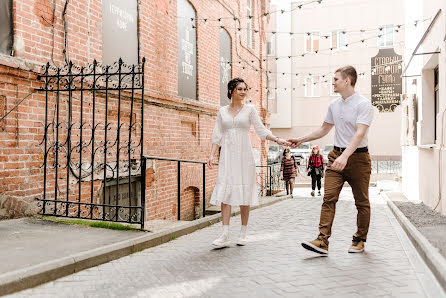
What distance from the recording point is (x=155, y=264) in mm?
4691

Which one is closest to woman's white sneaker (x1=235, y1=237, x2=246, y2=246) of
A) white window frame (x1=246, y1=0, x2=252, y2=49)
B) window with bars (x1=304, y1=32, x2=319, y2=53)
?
white window frame (x1=246, y1=0, x2=252, y2=49)

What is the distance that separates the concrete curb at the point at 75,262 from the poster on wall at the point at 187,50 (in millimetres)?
5267

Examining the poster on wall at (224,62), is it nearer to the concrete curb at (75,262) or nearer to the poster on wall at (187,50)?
the poster on wall at (187,50)

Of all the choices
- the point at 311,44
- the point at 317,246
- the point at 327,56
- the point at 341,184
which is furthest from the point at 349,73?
the point at 311,44

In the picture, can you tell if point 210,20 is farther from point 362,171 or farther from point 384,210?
point 362,171

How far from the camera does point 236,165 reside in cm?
546

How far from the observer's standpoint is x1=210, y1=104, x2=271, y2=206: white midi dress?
5453 mm

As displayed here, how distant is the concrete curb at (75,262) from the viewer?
3658 mm

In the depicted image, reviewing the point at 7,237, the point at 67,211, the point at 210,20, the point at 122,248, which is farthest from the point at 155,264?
the point at 210,20

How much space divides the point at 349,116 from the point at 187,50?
6856 mm

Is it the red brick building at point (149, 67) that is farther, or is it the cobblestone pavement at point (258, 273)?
the red brick building at point (149, 67)

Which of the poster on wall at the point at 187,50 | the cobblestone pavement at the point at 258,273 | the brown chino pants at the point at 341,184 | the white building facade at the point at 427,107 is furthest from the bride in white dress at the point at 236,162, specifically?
the poster on wall at the point at 187,50

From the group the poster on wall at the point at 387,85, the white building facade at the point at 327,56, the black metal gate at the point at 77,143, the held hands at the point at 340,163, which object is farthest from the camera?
the white building facade at the point at 327,56

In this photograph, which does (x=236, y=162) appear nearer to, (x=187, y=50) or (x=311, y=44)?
(x=187, y=50)
